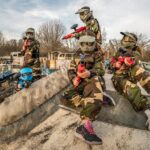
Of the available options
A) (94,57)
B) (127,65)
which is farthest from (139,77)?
(94,57)

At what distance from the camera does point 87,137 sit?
130 inches

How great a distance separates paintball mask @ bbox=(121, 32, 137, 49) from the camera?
193 inches

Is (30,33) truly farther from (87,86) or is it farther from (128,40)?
(87,86)

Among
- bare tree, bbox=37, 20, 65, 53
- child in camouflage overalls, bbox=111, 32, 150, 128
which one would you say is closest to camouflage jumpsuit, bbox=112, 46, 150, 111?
child in camouflage overalls, bbox=111, 32, 150, 128

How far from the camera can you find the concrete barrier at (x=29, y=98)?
3.80m

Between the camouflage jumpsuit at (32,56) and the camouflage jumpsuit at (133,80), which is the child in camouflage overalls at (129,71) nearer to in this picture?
the camouflage jumpsuit at (133,80)

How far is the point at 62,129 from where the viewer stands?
3.71m

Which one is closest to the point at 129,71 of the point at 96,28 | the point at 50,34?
the point at 96,28

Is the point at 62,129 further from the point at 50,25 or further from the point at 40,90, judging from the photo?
the point at 50,25

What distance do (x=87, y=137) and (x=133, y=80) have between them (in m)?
1.79

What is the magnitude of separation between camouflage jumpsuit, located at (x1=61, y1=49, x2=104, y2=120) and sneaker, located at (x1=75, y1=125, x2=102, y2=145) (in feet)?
0.55

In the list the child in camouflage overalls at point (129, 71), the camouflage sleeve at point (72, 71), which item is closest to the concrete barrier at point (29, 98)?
the camouflage sleeve at point (72, 71)

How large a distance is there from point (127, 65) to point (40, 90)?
1.44m

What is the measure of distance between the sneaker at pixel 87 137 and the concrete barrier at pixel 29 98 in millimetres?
891
